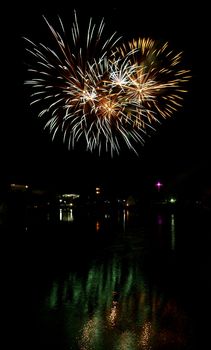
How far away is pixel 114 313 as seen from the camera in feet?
24.4

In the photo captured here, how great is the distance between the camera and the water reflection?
5.98 metres

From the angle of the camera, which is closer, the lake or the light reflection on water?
the light reflection on water

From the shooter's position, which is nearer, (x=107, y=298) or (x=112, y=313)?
(x=112, y=313)

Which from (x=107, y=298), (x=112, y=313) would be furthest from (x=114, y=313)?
(x=107, y=298)

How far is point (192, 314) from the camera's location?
24.2 feet

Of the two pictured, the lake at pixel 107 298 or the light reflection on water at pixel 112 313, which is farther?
the lake at pixel 107 298

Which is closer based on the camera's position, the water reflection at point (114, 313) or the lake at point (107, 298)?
the water reflection at point (114, 313)

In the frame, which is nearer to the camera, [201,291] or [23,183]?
[201,291]

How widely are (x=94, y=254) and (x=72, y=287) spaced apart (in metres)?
5.60

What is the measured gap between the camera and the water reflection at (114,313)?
5977 mm

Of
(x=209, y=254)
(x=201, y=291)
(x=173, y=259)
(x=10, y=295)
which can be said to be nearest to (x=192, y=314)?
(x=201, y=291)

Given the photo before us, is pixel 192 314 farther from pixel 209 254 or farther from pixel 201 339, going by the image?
pixel 209 254

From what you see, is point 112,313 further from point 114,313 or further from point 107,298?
point 107,298

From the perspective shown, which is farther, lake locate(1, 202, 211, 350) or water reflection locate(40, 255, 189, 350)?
lake locate(1, 202, 211, 350)
